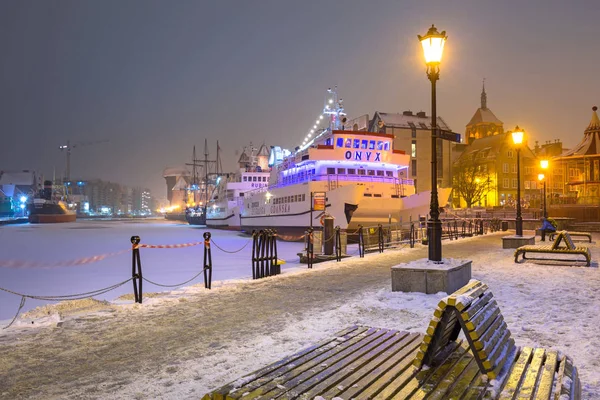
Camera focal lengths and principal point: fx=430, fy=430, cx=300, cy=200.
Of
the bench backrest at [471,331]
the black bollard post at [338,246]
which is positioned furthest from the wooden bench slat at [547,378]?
the black bollard post at [338,246]

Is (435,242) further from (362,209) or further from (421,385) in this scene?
(362,209)

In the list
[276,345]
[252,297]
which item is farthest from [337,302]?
[276,345]

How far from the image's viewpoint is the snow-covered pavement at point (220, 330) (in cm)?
432

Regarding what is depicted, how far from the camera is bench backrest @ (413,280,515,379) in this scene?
3172 mm

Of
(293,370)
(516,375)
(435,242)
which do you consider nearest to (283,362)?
(293,370)

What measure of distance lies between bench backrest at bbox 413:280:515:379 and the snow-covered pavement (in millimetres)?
1067

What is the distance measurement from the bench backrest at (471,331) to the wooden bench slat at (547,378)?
28cm

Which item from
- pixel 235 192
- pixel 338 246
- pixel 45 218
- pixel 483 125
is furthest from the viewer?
pixel 45 218

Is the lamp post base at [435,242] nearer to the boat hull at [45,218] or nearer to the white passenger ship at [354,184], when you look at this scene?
the white passenger ship at [354,184]

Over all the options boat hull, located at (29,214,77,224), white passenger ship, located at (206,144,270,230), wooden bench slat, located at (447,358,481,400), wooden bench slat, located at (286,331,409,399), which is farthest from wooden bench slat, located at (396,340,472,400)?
boat hull, located at (29,214,77,224)

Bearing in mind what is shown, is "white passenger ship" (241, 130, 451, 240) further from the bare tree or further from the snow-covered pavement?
the bare tree

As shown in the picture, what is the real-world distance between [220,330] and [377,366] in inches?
133

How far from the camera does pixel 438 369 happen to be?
3348 millimetres

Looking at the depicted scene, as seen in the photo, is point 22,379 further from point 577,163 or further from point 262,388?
point 577,163
